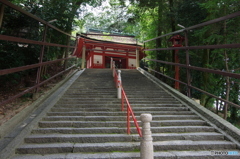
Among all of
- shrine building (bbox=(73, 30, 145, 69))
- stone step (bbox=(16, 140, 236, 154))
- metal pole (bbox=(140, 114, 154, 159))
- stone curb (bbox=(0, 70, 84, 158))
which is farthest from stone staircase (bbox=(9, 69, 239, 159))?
shrine building (bbox=(73, 30, 145, 69))

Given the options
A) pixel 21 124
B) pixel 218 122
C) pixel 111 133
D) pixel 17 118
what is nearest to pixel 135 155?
pixel 111 133

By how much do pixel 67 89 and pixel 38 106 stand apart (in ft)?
5.88

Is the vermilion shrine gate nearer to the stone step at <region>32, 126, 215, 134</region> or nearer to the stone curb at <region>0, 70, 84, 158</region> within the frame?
the stone curb at <region>0, 70, 84, 158</region>

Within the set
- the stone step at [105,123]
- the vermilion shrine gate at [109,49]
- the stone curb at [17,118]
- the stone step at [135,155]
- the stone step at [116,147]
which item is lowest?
the stone step at [135,155]

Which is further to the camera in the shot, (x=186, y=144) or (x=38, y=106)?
(x=38, y=106)

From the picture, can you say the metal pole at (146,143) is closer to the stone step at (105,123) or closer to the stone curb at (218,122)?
the stone step at (105,123)

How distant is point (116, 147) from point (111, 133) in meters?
0.55

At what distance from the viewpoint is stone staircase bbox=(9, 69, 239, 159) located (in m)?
3.05

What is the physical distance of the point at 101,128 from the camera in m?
3.72

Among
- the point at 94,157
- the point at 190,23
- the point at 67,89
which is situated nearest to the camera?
the point at 94,157

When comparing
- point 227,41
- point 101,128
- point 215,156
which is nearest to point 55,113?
point 101,128

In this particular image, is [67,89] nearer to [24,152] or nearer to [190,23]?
[24,152]

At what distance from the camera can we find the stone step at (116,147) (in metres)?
3.04

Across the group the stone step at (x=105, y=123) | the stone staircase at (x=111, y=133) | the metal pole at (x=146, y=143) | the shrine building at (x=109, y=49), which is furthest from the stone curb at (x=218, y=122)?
the shrine building at (x=109, y=49)
